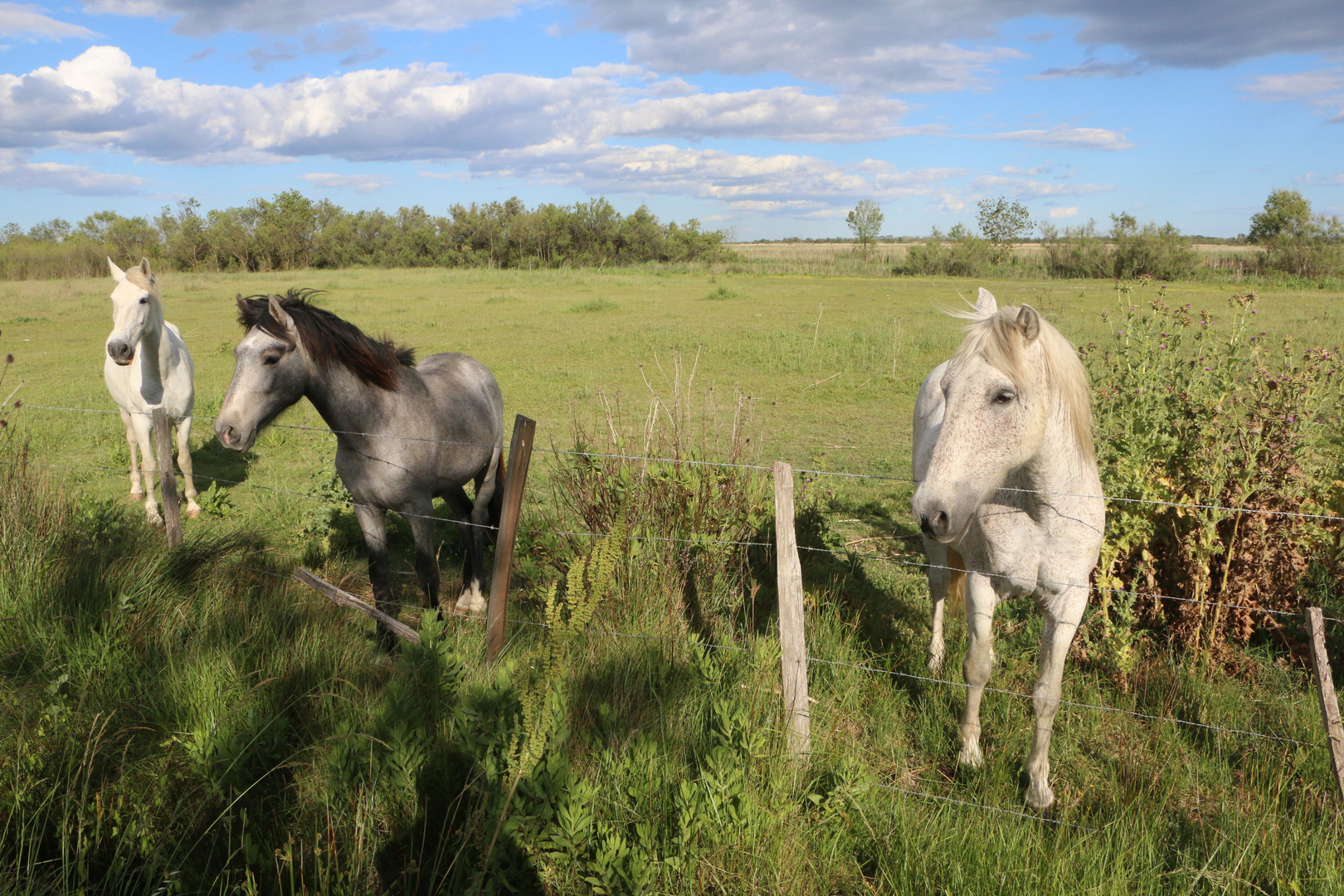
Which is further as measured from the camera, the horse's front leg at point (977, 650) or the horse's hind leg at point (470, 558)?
the horse's hind leg at point (470, 558)

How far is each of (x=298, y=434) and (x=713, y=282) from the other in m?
27.7

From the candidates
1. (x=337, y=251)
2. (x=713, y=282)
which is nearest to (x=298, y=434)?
(x=713, y=282)

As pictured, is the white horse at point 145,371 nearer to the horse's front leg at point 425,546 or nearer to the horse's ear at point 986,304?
the horse's front leg at point 425,546

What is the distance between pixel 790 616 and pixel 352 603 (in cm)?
208

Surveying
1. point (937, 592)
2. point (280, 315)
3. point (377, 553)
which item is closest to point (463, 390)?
point (377, 553)

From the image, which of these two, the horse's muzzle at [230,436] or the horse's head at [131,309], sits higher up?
the horse's head at [131,309]

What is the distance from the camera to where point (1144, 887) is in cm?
217

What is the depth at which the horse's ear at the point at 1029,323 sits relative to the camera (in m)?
2.42

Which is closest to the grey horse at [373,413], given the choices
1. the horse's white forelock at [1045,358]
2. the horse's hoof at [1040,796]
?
the horse's white forelock at [1045,358]

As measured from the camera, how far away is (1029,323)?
2.46 metres

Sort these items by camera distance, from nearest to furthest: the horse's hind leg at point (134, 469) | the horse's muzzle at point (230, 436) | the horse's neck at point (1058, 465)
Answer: the horse's neck at point (1058, 465)
the horse's muzzle at point (230, 436)
the horse's hind leg at point (134, 469)

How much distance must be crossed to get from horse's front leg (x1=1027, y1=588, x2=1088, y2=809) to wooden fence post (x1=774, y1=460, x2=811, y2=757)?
0.88 meters

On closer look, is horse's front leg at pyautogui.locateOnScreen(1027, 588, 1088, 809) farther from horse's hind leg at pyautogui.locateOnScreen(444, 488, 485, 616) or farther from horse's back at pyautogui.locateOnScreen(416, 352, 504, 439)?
horse's back at pyautogui.locateOnScreen(416, 352, 504, 439)

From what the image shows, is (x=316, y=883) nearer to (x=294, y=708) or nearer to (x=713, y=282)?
(x=294, y=708)
